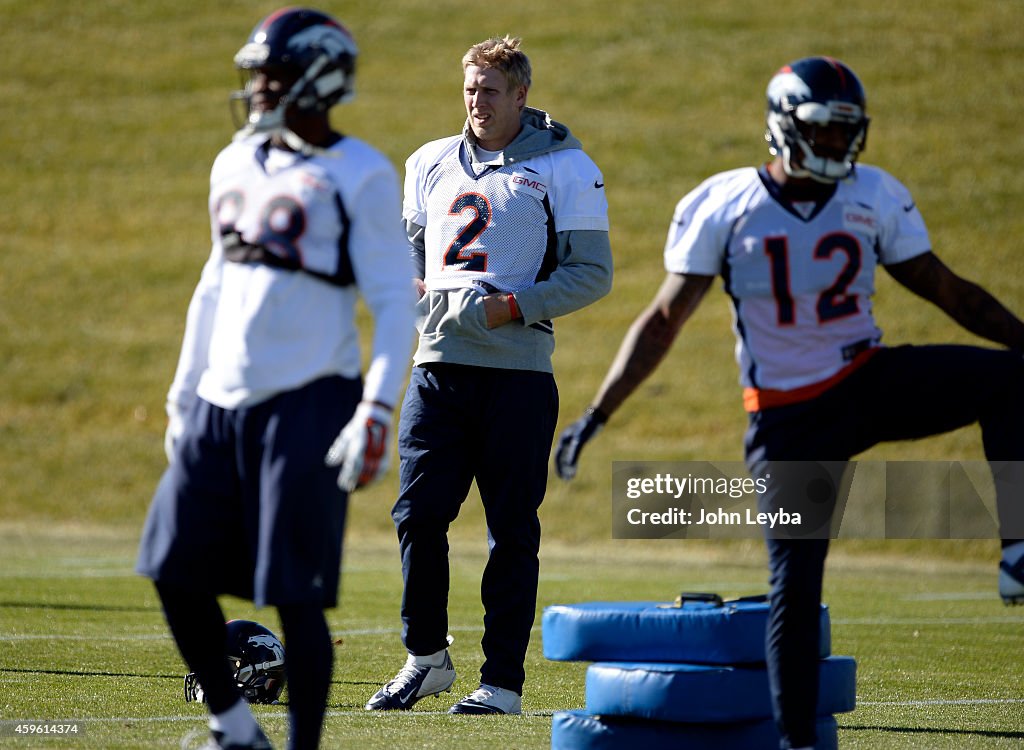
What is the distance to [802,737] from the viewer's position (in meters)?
3.72

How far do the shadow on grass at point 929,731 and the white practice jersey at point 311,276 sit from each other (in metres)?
2.23

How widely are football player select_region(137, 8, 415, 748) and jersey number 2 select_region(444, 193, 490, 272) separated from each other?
1575 millimetres

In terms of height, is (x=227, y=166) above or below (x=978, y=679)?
above

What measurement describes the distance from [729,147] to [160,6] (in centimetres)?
1244

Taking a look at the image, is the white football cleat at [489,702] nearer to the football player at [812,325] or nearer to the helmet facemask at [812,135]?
the football player at [812,325]

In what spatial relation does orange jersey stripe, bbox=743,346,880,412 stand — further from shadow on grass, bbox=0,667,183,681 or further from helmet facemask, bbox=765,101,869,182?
shadow on grass, bbox=0,667,183,681

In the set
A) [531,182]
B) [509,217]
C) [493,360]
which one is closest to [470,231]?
[509,217]

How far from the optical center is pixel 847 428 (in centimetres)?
381

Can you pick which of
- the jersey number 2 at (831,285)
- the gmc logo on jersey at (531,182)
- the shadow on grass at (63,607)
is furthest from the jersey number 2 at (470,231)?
the shadow on grass at (63,607)

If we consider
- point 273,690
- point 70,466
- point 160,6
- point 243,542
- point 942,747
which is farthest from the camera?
point 160,6

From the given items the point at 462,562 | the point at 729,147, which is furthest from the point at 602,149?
the point at 462,562

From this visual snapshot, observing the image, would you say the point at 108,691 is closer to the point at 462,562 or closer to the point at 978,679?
the point at 978,679

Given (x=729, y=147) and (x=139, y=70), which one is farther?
(x=139, y=70)

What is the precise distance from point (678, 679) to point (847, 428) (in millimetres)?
795
